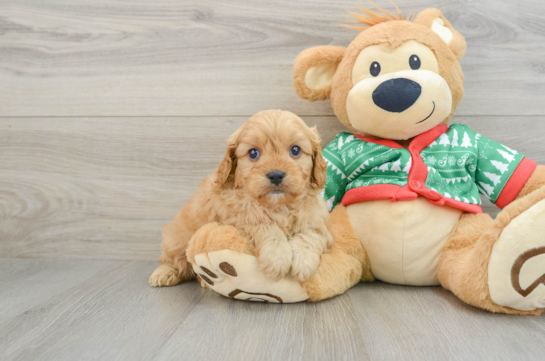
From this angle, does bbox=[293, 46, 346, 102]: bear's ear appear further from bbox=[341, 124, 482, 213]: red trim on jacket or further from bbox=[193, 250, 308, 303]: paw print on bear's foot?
bbox=[193, 250, 308, 303]: paw print on bear's foot

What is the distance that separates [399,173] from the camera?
4.54ft

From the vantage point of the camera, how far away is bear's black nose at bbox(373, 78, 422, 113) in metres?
1.28

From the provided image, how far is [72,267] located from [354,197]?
1278mm

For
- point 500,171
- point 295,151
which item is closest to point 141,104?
point 295,151

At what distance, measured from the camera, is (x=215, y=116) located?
1.76 metres

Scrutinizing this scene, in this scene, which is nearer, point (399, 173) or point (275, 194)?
point (275, 194)

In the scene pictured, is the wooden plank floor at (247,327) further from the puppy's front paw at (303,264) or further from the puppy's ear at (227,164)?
the puppy's ear at (227,164)

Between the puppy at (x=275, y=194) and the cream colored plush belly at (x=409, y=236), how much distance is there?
179 mm

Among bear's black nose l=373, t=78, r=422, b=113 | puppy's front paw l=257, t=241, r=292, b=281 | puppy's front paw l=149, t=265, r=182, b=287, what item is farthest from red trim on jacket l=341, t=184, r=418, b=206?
puppy's front paw l=149, t=265, r=182, b=287

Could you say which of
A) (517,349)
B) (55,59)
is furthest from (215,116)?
(517,349)

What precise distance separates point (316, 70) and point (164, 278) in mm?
963

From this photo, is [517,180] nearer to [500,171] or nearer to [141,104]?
[500,171]

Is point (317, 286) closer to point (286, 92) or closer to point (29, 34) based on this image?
point (286, 92)

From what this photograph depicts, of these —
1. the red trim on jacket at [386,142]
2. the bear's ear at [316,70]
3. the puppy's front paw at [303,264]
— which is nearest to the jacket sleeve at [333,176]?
the red trim on jacket at [386,142]
